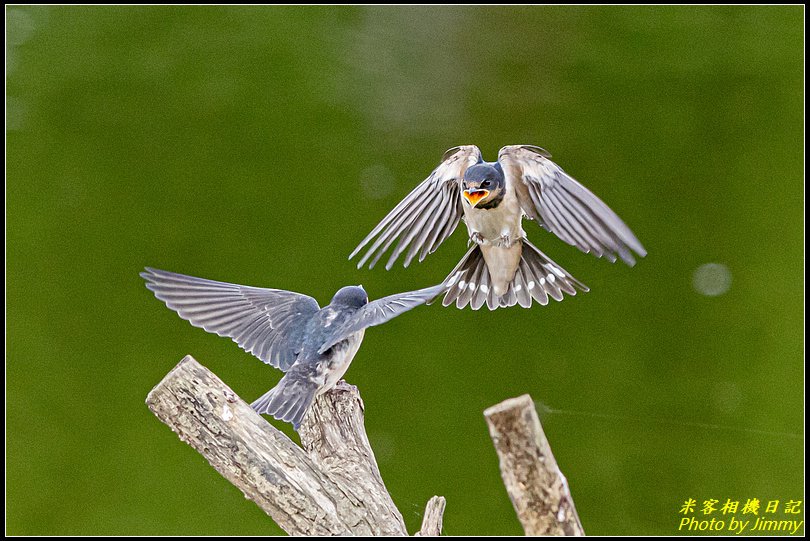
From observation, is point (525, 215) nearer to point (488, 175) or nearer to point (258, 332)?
point (488, 175)

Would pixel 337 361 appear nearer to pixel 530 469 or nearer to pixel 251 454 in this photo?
pixel 251 454

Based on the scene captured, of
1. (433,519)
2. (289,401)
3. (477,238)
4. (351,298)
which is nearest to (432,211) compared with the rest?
(477,238)

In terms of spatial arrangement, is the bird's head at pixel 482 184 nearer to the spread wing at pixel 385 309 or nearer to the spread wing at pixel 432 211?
the spread wing at pixel 432 211

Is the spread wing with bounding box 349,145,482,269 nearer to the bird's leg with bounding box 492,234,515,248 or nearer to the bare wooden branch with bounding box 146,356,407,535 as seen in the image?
the bird's leg with bounding box 492,234,515,248

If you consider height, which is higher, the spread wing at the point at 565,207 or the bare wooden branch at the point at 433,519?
the spread wing at the point at 565,207

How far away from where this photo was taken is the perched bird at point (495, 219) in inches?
59.8

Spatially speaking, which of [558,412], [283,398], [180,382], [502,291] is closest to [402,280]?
[558,412]

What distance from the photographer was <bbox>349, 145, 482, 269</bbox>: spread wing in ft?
5.26

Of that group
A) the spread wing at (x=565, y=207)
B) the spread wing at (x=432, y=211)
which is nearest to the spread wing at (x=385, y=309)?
the spread wing at (x=432, y=211)

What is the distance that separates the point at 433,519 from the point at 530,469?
1.45 feet

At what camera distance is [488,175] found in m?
1.55

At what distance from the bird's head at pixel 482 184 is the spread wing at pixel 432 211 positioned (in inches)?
3.6

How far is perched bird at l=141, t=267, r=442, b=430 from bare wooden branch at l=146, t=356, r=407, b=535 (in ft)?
0.42

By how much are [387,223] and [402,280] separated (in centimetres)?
160
